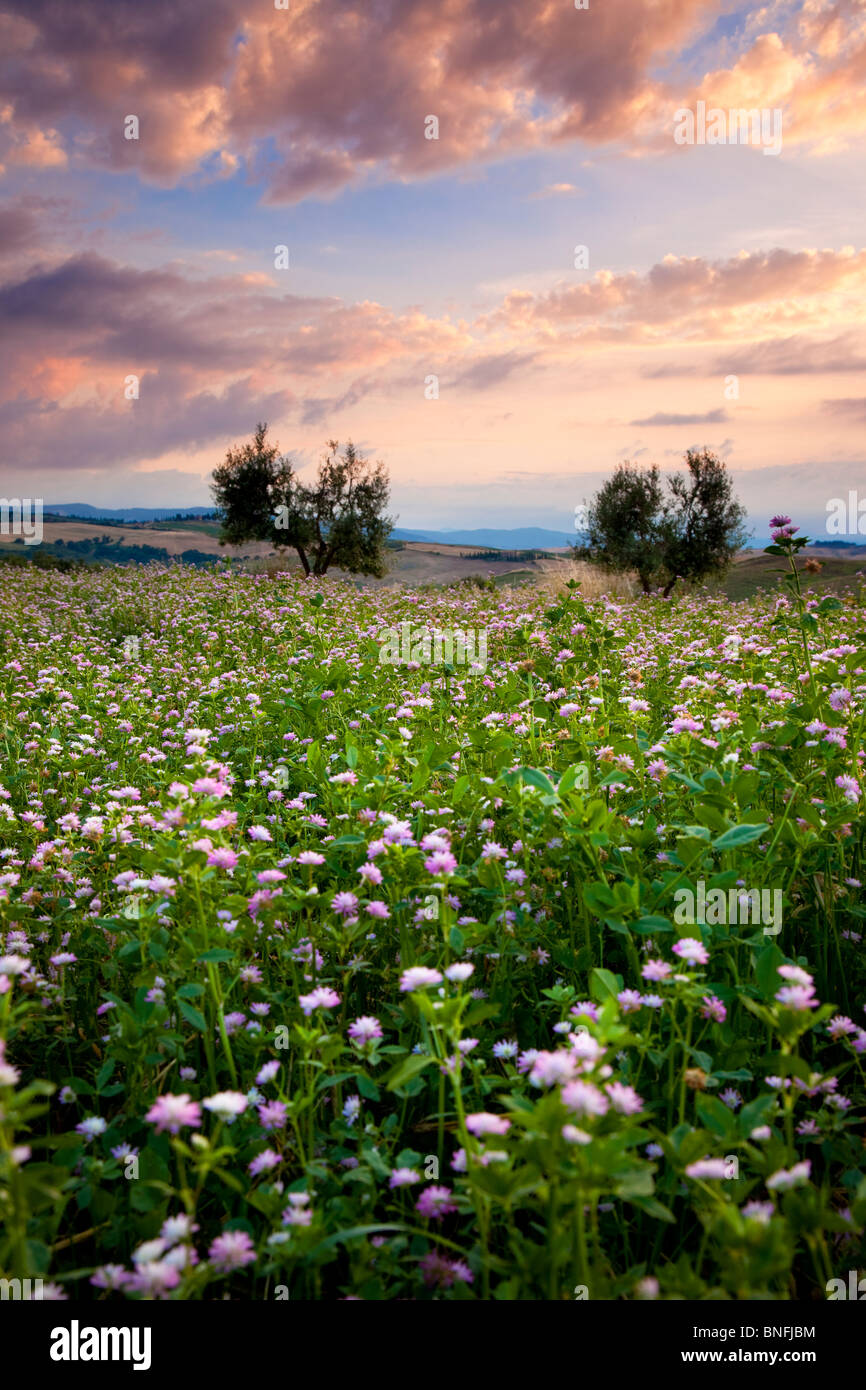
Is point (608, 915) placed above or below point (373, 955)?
above

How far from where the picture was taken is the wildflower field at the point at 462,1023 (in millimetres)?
1672

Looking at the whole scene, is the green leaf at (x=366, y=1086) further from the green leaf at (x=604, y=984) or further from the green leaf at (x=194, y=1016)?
the green leaf at (x=604, y=984)

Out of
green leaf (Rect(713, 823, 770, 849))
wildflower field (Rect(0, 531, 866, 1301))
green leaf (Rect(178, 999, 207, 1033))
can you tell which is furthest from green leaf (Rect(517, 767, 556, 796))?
green leaf (Rect(178, 999, 207, 1033))

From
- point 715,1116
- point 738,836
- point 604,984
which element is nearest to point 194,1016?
point 604,984

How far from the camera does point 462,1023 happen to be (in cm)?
193

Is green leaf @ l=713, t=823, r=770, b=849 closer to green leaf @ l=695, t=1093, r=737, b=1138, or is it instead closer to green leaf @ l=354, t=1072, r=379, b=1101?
green leaf @ l=695, t=1093, r=737, b=1138

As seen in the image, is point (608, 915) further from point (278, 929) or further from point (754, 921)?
point (278, 929)

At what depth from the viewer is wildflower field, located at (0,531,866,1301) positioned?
1.67 metres

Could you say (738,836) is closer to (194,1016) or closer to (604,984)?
(604,984)

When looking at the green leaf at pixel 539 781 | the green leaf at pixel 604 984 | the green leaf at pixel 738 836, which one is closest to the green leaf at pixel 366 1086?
the green leaf at pixel 604 984
